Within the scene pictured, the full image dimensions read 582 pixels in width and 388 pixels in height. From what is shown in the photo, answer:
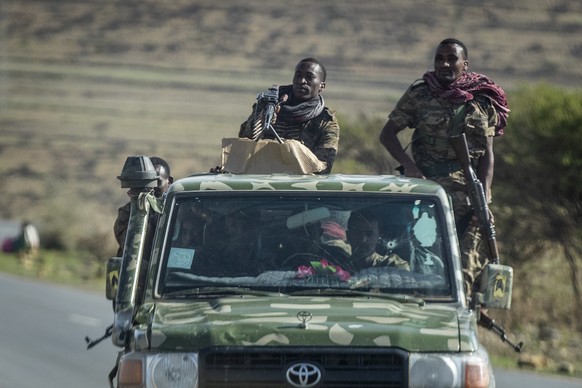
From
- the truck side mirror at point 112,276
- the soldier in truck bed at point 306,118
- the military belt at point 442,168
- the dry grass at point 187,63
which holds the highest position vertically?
the dry grass at point 187,63

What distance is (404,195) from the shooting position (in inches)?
289

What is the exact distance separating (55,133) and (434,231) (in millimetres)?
85059

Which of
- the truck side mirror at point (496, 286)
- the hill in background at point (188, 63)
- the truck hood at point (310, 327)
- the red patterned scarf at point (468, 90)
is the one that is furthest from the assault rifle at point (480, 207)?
the hill in background at point (188, 63)

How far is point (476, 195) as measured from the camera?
8.24m

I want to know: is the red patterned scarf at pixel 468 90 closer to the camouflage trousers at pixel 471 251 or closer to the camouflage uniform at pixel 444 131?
the camouflage uniform at pixel 444 131

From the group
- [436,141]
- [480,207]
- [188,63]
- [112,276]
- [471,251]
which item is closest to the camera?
[112,276]

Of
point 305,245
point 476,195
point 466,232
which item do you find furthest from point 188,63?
point 305,245

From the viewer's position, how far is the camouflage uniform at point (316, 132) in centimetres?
926

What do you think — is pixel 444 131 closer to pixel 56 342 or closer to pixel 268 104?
pixel 268 104

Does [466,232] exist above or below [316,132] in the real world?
below

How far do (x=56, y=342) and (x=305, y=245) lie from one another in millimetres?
13685

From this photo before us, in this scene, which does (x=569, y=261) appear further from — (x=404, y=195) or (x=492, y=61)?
(x=492, y=61)

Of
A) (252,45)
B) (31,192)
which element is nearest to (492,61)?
(252,45)

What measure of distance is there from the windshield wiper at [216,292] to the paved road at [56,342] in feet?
25.4
